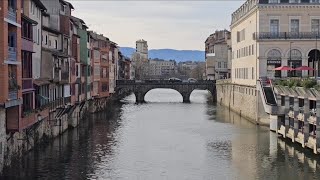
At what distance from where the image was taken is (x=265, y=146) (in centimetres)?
5394

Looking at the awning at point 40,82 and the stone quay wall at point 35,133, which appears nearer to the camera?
the stone quay wall at point 35,133

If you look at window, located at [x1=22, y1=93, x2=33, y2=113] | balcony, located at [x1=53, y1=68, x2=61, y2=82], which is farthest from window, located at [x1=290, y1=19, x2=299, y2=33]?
window, located at [x1=22, y1=93, x2=33, y2=113]

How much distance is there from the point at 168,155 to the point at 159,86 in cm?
8669

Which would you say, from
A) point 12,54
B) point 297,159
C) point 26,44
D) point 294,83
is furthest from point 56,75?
point 294,83

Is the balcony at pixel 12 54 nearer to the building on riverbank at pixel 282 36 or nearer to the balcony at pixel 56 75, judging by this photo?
the balcony at pixel 56 75

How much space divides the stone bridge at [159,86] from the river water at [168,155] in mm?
59048

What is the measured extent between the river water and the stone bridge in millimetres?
59048

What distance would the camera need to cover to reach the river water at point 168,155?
40000mm

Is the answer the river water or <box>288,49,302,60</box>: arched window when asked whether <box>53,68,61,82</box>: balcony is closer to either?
the river water

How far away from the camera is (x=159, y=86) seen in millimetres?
135250

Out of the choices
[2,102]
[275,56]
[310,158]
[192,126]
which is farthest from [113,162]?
[275,56]

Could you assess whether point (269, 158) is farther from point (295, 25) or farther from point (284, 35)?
point (295, 25)

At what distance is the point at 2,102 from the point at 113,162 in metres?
13.5

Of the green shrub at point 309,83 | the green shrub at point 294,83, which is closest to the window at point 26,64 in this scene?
the green shrub at point 309,83
